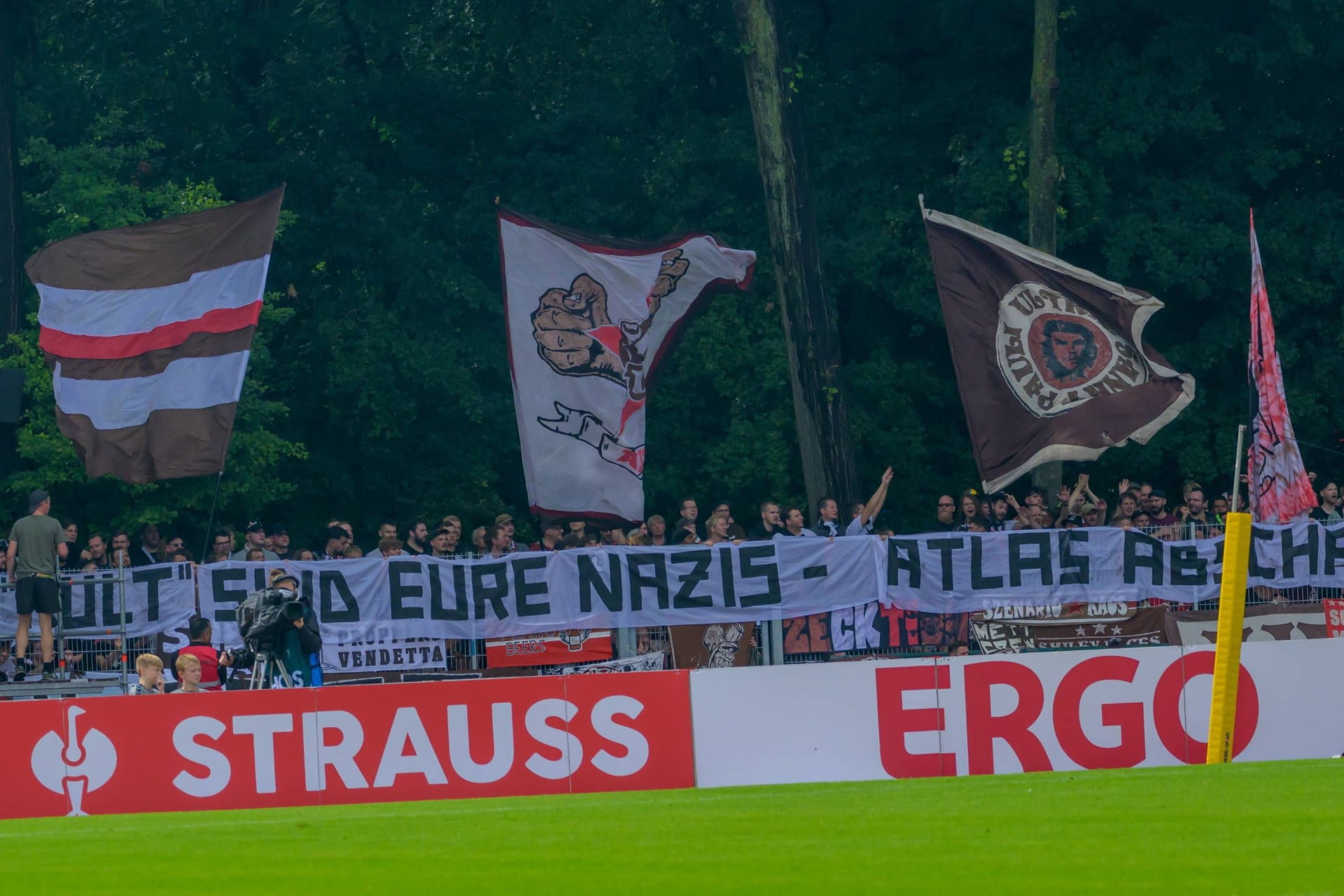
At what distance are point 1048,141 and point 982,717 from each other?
601 inches

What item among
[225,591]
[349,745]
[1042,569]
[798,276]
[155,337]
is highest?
[798,276]

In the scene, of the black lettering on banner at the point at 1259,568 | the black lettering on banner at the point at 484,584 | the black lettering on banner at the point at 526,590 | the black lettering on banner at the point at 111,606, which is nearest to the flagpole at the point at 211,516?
the black lettering on banner at the point at 111,606

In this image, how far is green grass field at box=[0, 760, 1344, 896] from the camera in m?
9.09

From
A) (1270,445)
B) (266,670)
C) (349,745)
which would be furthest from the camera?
(1270,445)

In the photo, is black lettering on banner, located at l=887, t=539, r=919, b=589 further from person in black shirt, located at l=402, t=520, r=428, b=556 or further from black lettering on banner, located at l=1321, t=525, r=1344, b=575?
person in black shirt, located at l=402, t=520, r=428, b=556

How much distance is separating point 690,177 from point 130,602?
Answer: 15.6m

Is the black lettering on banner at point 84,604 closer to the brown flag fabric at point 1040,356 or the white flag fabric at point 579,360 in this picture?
the white flag fabric at point 579,360

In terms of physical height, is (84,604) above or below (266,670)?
above

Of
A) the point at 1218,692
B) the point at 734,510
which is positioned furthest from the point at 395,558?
the point at 734,510

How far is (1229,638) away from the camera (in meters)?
14.2

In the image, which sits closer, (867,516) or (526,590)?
(526,590)

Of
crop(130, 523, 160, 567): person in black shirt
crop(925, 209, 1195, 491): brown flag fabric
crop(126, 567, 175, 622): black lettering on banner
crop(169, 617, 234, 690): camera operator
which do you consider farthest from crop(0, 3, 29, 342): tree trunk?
crop(925, 209, 1195, 491): brown flag fabric

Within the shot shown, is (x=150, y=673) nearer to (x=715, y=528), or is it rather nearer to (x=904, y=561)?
(x=715, y=528)

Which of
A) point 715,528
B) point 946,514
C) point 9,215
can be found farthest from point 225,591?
point 9,215
